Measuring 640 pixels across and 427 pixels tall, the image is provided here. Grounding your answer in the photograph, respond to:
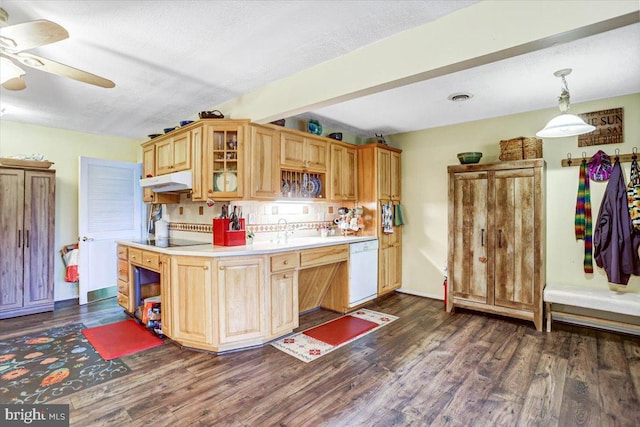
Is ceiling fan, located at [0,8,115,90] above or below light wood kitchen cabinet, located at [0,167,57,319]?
above

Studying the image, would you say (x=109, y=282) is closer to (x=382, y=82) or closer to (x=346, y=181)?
(x=346, y=181)

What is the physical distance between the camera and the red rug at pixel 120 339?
287 cm

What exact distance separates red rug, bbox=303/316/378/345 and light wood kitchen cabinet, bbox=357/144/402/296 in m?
0.91

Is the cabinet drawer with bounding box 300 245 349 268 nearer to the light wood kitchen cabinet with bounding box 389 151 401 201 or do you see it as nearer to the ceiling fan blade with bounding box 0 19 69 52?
the light wood kitchen cabinet with bounding box 389 151 401 201

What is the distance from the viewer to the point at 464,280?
394 centimetres

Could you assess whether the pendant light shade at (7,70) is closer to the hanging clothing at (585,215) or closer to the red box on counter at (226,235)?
the red box on counter at (226,235)

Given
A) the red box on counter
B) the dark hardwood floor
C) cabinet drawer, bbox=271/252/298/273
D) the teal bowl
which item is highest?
the teal bowl

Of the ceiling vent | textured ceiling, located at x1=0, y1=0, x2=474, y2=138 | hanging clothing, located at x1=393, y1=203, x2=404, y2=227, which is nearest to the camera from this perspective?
textured ceiling, located at x1=0, y1=0, x2=474, y2=138

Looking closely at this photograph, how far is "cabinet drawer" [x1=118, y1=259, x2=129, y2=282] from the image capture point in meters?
3.77

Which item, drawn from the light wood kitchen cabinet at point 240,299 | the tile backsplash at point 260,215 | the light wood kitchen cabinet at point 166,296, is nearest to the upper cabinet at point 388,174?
the tile backsplash at point 260,215

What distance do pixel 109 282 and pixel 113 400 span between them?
2970mm

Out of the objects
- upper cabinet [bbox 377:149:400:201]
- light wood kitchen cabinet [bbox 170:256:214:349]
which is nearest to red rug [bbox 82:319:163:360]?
light wood kitchen cabinet [bbox 170:256:214:349]

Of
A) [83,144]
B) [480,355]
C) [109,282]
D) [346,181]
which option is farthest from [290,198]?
[83,144]

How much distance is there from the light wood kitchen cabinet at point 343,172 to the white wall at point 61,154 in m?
3.72
